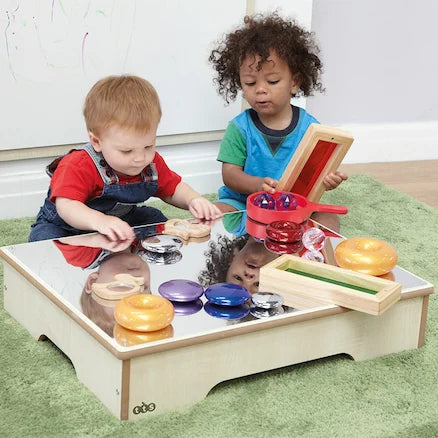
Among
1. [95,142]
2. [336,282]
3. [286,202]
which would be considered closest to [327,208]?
[286,202]

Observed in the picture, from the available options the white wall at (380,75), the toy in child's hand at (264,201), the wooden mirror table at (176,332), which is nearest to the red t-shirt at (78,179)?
the wooden mirror table at (176,332)

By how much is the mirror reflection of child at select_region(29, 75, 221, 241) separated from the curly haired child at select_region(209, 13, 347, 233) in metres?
0.21

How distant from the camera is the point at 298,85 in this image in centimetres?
184

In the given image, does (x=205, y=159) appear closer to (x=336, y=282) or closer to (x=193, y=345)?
(x=336, y=282)

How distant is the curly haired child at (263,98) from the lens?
176 centimetres

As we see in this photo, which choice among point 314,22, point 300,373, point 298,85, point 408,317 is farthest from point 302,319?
→ point 314,22

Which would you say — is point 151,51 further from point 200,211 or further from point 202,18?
point 200,211

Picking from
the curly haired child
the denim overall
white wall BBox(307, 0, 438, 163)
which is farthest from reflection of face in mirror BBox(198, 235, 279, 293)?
white wall BBox(307, 0, 438, 163)

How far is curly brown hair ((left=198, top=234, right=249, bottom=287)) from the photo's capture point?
4.25ft

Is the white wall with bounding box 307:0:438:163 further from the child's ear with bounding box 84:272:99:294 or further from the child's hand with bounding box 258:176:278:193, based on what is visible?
the child's ear with bounding box 84:272:99:294

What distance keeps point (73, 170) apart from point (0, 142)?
37cm

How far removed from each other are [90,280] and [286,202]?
0.42 metres

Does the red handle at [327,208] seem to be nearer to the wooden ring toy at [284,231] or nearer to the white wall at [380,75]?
the wooden ring toy at [284,231]

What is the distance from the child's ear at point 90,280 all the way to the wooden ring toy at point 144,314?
0.09 metres
